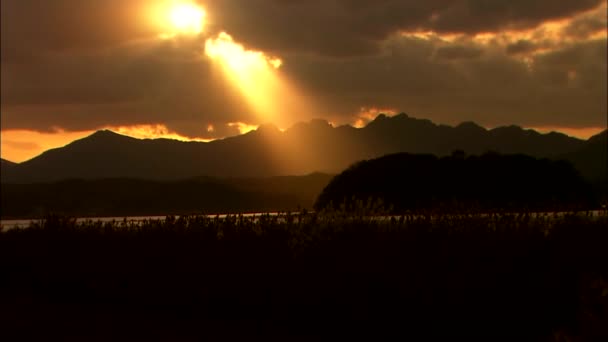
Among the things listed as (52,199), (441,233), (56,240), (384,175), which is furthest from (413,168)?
(52,199)

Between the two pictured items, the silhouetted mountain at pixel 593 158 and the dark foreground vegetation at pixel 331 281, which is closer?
the dark foreground vegetation at pixel 331 281

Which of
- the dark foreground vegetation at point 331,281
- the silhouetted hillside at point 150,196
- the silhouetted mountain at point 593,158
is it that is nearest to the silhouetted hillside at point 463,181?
the dark foreground vegetation at point 331,281

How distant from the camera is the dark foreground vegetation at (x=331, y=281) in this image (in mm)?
10344

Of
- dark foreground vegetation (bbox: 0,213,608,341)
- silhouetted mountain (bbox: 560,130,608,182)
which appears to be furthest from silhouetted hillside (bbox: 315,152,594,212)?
silhouetted mountain (bbox: 560,130,608,182)

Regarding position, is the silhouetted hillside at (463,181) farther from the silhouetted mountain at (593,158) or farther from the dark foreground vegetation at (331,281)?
the silhouetted mountain at (593,158)

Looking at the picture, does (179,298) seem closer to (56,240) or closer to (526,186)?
(56,240)

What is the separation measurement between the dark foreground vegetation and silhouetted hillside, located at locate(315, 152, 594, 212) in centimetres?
3029

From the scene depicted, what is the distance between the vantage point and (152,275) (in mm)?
13836

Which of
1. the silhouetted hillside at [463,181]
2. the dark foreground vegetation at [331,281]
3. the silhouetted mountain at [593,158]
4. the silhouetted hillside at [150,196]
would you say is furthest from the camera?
the silhouetted mountain at [593,158]

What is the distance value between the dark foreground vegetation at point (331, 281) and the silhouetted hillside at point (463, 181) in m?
30.3

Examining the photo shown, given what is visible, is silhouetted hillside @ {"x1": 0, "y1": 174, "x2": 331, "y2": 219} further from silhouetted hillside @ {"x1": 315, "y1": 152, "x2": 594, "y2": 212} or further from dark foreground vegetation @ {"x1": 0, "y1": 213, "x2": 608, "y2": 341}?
dark foreground vegetation @ {"x1": 0, "y1": 213, "x2": 608, "y2": 341}

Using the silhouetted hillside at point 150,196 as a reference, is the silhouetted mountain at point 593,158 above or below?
above

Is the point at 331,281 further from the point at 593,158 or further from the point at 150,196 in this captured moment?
the point at 593,158

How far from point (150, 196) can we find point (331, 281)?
90.5m
